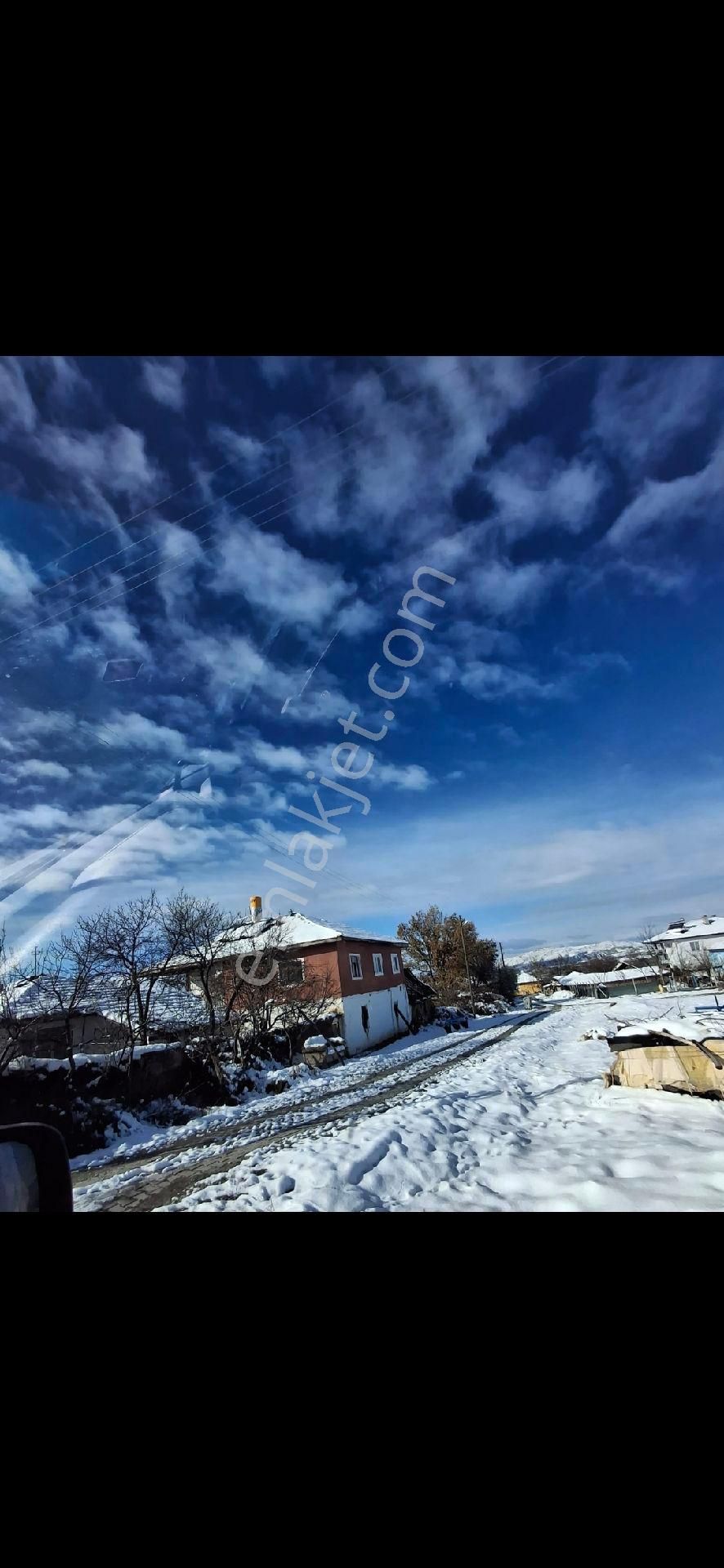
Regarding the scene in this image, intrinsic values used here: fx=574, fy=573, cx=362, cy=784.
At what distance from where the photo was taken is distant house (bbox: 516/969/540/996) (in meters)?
38.4

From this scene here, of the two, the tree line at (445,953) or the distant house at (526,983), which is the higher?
the tree line at (445,953)

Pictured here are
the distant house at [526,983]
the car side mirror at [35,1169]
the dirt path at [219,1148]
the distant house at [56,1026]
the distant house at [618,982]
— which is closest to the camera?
the car side mirror at [35,1169]

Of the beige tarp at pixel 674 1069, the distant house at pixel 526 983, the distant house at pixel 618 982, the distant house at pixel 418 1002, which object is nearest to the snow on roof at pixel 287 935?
the distant house at pixel 418 1002

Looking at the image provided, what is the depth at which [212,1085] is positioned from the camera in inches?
271

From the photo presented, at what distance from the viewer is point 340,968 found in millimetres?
11594

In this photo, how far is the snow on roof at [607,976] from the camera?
20016 millimetres

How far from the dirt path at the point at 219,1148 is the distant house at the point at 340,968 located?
291 centimetres

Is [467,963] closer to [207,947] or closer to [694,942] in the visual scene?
[694,942]

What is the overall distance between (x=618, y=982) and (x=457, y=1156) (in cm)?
2205

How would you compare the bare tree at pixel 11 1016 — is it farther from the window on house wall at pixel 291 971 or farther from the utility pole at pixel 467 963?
the utility pole at pixel 467 963

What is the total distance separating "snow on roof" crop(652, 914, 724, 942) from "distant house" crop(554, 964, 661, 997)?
3.84 metres
